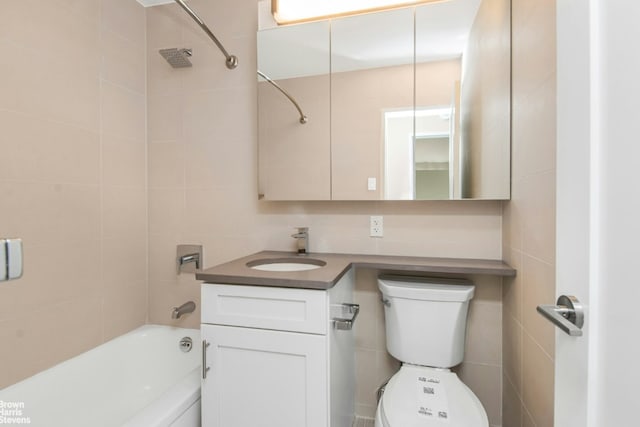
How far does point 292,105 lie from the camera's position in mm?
1582

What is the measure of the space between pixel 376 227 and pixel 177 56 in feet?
4.77

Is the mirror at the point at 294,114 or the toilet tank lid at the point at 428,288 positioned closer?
the toilet tank lid at the point at 428,288

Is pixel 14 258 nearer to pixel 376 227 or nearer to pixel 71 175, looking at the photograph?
pixel 71 175

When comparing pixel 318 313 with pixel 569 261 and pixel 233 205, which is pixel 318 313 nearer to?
pixel 569 261

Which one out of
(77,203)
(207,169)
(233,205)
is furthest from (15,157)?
(233,205)

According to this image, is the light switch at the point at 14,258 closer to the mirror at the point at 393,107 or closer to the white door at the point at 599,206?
the white door at the point at 599,206

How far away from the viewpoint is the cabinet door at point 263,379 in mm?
1036

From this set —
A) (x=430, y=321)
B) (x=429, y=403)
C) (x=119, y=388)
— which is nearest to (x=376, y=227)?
(x=430, y=321)

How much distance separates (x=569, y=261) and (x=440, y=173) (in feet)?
3.00

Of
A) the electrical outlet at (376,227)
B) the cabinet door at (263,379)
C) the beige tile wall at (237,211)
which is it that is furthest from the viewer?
the electrical outlet at (376,227)

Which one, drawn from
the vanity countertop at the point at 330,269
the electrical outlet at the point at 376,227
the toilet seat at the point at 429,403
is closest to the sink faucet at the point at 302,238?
the vanity countertop at the point at 330,269

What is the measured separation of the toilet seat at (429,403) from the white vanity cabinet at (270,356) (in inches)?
8.6

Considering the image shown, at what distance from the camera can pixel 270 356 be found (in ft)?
3.54

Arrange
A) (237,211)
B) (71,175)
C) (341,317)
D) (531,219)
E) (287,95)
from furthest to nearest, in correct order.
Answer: (237,211) < (287,95) < (71,175) < (341,317) < (531,219)
